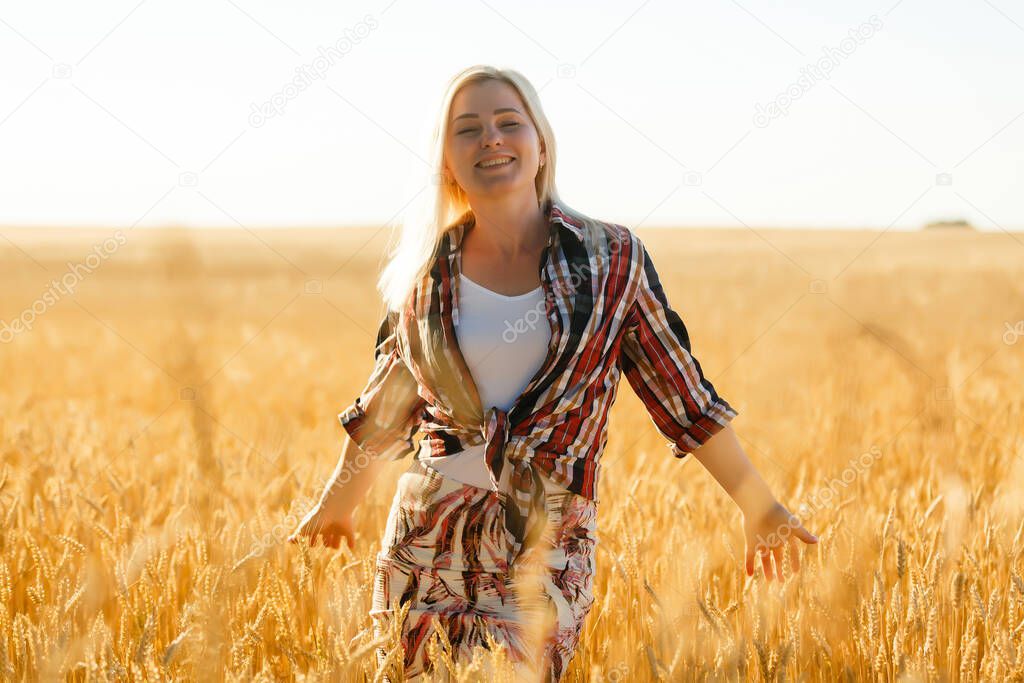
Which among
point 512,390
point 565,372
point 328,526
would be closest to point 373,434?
point 328,526

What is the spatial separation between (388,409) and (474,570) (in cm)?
40

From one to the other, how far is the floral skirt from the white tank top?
31 millimetres

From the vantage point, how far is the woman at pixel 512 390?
1653 millimetres

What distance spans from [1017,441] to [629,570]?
2.24m

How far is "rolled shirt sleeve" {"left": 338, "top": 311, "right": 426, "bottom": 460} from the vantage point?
1910mm

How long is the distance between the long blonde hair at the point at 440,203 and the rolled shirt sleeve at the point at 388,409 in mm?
88

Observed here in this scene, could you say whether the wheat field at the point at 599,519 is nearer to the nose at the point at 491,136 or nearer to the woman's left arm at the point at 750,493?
the woman's left arm at the point at 750,493

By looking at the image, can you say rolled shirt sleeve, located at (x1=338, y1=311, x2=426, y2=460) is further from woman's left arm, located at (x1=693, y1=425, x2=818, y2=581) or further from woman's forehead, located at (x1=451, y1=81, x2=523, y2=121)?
woman's left arm, located at (x1=693, y1=425, x2=818, y2=581)

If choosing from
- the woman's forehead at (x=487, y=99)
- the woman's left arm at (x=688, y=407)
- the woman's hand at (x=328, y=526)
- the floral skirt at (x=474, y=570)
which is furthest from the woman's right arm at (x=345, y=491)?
the woman's forehead at (x=487, y=99)

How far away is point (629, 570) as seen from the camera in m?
1.98

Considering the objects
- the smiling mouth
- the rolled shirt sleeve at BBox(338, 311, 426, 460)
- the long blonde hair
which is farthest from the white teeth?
the rolled shirt sleeve at BBox(338, 311, 426, 460)

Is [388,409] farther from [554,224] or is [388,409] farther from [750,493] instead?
[750,493]

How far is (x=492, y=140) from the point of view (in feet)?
5.78

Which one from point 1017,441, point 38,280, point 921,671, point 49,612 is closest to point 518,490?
point 921,671
